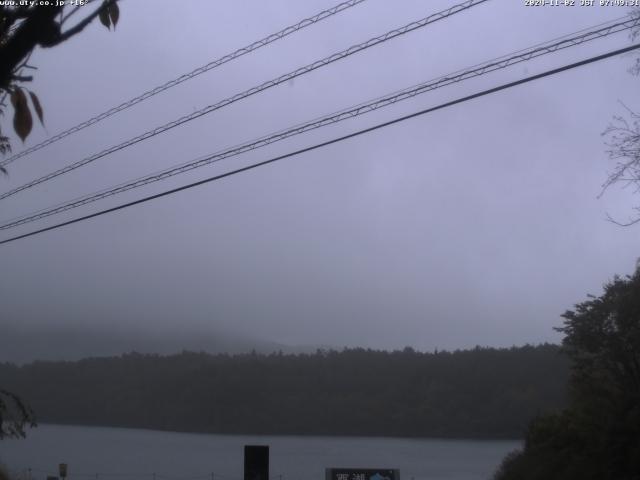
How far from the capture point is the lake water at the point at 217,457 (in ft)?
120

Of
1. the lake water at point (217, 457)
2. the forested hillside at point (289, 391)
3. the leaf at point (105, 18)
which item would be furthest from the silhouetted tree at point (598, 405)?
the forested hillside at point (289, 391)

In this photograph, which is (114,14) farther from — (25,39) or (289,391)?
(289,391)

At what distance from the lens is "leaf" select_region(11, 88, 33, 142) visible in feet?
12.3

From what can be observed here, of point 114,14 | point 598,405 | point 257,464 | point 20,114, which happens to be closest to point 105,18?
point 114,14

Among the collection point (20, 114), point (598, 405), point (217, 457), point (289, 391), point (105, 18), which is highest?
point (289, 391)

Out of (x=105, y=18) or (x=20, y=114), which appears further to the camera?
(x=105, y=18)

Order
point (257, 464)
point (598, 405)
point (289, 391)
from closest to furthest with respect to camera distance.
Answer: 1. point (257, 464)
2. point (598, 405)
3. point (289, 391)

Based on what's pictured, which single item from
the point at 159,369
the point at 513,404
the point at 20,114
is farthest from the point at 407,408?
the point at 20,114

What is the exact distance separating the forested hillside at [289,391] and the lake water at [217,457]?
2.75 meters

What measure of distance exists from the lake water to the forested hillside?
2.75m

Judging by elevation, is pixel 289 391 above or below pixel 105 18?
above

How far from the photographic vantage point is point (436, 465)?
126ft

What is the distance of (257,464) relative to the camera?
43.2 feet

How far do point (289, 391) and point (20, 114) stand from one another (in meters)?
67.8
